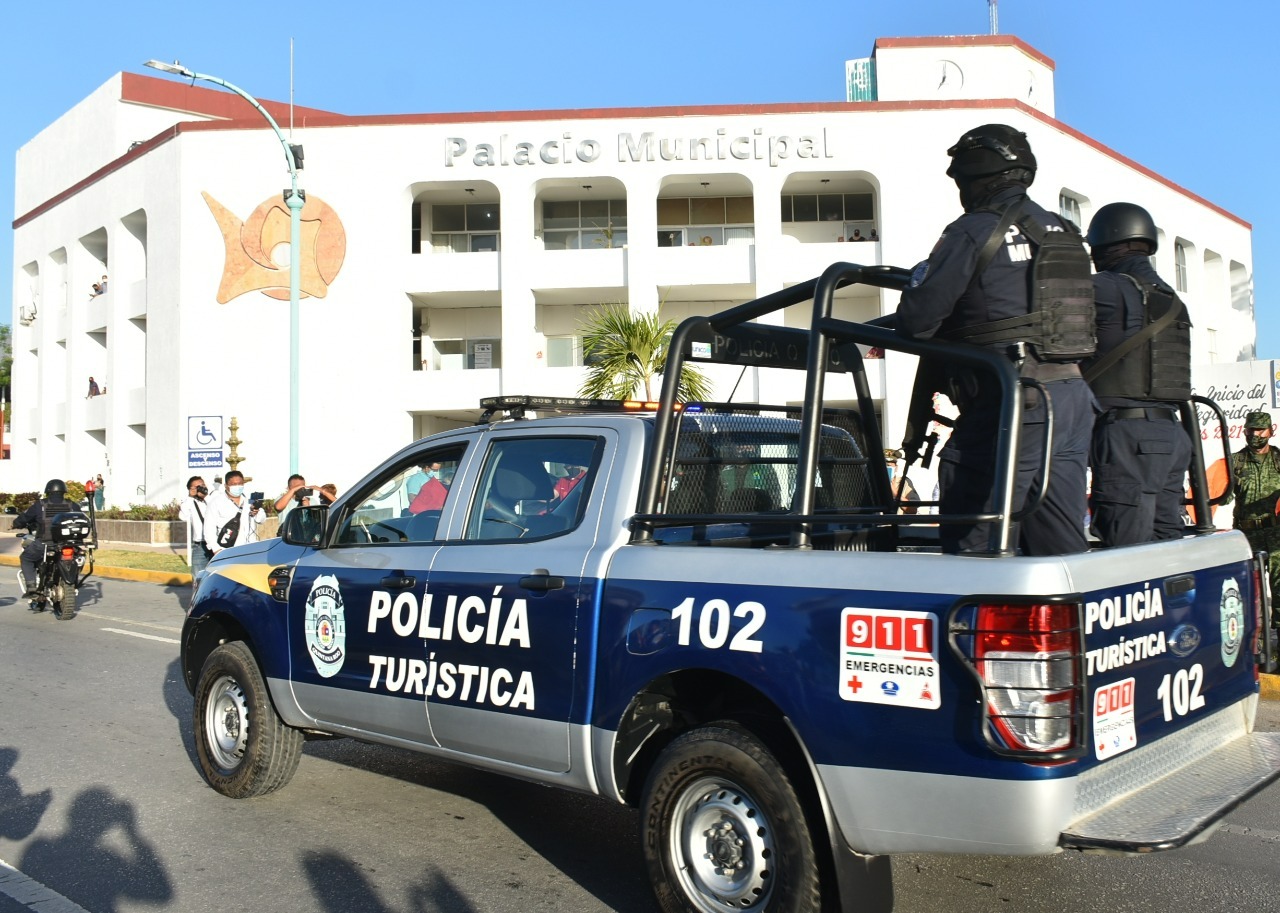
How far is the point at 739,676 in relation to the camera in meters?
3.69

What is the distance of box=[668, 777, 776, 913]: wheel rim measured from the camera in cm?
371

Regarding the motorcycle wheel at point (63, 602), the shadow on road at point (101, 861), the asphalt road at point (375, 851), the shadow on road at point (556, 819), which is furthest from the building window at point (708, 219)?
the shadow on road at point (101, 861)

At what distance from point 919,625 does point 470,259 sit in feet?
96.5

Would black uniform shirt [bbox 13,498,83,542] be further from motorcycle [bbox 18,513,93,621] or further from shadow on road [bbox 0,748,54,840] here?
shadow on road [bbox 0,748,54,840]

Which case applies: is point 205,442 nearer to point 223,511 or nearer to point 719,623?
point 223,511

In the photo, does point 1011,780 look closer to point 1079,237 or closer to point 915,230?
point 1079,237

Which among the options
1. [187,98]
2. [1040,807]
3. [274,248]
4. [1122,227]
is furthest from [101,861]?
[187,98]

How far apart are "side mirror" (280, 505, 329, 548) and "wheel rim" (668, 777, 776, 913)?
2463mm

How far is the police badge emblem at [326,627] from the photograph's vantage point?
521cm

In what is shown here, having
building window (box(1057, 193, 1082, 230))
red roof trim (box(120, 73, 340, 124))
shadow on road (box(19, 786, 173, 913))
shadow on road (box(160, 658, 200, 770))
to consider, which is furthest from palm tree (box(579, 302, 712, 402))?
red roof trim (box(120, 73, 340, 124))

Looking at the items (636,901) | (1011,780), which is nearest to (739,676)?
(1011,780)

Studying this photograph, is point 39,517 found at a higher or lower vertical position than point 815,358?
lower

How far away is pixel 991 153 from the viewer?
411 cm

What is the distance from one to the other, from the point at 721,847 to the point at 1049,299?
2.15m
